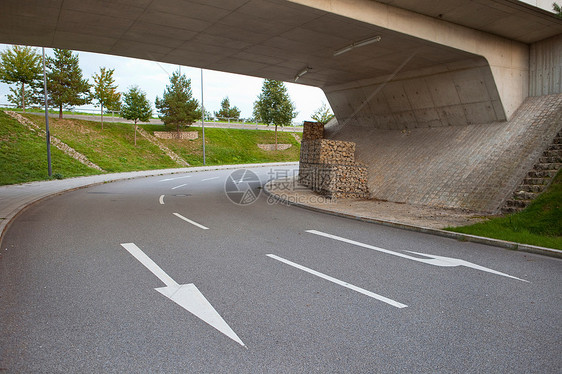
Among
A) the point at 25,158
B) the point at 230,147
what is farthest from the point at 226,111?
the point at 25,158

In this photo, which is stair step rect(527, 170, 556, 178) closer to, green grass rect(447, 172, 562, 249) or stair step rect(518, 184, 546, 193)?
stair step rect(518, 184, 546, 193)

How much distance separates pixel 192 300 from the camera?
470 centimetres

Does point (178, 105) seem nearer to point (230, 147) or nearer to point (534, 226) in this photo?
point (230, 147)

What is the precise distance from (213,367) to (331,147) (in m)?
15.1

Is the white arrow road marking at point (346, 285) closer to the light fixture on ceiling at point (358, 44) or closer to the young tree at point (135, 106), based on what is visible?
the light fixture on ceiling at point (358, 44)

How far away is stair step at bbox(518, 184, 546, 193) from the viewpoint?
35.9ft

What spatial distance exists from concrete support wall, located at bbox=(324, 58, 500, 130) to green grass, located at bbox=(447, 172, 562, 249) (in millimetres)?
5930

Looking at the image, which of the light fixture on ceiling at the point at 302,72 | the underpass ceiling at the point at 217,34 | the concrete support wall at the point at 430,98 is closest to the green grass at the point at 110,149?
the underpass ceiling at the point at 217,34

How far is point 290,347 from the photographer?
3.56 metres

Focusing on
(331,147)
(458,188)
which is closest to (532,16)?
(458,188)

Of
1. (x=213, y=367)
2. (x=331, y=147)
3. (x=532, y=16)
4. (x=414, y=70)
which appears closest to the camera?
(x=213, y=367)

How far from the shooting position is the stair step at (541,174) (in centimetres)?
1130

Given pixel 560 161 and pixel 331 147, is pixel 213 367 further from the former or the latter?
pixel 331 147

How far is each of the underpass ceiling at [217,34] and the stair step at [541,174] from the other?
17.1 feet
